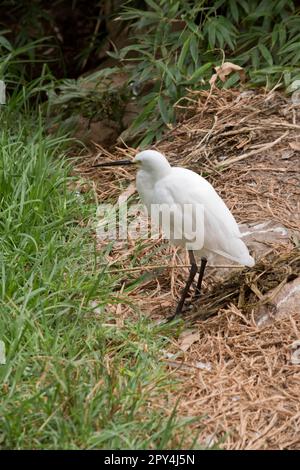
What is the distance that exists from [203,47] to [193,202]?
1945mm

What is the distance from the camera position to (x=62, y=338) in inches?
133

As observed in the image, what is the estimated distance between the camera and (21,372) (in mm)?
3068

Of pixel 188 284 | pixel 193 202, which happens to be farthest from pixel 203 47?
pixel 188 284

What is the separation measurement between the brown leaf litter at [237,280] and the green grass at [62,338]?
126 millimetres

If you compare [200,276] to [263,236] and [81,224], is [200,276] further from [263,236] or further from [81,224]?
[81,224]

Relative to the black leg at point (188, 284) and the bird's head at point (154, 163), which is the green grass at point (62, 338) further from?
the bird's head at point (154, 163)

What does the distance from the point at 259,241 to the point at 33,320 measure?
1263mm

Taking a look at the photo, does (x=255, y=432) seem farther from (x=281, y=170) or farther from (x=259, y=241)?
(x=281, y=170)

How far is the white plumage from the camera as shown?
3.77 m

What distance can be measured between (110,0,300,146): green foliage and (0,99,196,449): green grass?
32.3 inches

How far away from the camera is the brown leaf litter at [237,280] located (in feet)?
10.4

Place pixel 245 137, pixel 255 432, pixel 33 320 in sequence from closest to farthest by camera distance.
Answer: pixel 255 432, pixel 33 320, pixel 245 137

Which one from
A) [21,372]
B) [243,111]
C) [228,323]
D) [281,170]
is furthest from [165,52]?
[21,372]

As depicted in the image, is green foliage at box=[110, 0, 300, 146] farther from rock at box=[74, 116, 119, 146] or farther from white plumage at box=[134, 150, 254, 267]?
white plumage at box=[134, 150, 254, 267]
